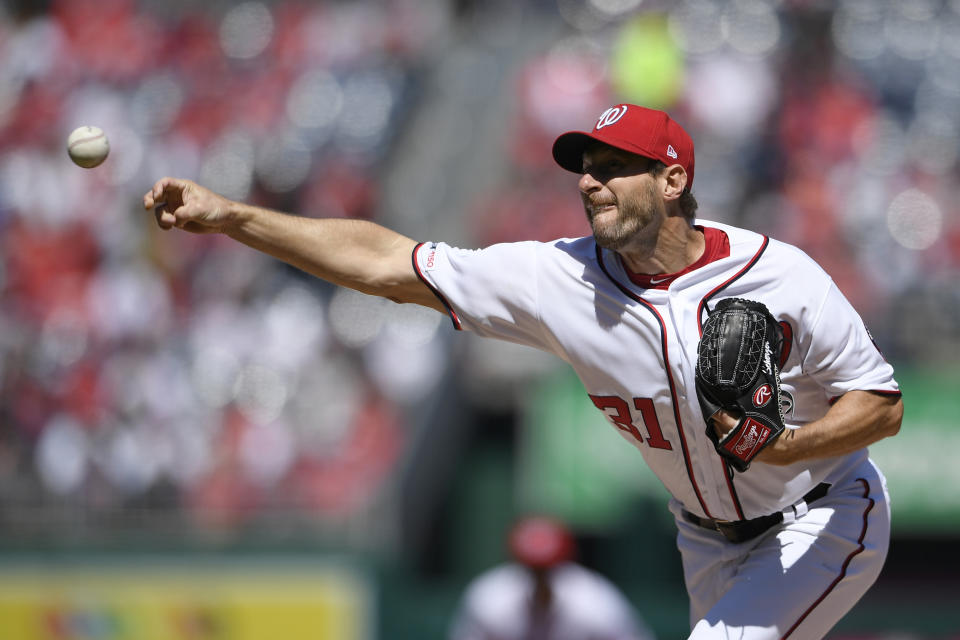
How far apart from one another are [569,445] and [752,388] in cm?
585

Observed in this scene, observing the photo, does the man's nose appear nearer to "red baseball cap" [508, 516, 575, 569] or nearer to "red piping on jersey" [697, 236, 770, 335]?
"red piping on jersey" [697, 236, 770, 335]

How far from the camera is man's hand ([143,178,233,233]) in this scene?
3.71 meters

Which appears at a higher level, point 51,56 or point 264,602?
point 51,56

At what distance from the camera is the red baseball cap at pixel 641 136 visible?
11.8 ft

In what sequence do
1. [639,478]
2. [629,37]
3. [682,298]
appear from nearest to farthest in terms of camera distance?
[682,298]
[639,478]
[629,37]

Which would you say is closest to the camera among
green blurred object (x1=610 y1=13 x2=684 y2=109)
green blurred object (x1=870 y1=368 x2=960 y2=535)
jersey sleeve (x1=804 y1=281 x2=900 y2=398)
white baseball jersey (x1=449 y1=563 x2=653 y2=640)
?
jersey sleeve (x1=804 y1=281 x2=900 y2=398)

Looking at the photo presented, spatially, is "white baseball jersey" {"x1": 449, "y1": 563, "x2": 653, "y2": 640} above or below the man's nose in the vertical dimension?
below

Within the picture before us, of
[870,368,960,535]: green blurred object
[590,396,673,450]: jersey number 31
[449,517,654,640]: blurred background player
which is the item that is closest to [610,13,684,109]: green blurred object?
[870,368,960,535]: green blurred object

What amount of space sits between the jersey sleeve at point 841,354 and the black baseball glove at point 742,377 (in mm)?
223

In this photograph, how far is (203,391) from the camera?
1029 centimetres

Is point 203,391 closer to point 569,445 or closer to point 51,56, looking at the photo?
point 569,445

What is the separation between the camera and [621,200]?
3.62 m

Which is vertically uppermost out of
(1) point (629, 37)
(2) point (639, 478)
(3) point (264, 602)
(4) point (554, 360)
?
(1) point (629, 37)

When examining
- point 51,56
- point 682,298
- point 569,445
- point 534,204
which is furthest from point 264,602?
point 51,56
